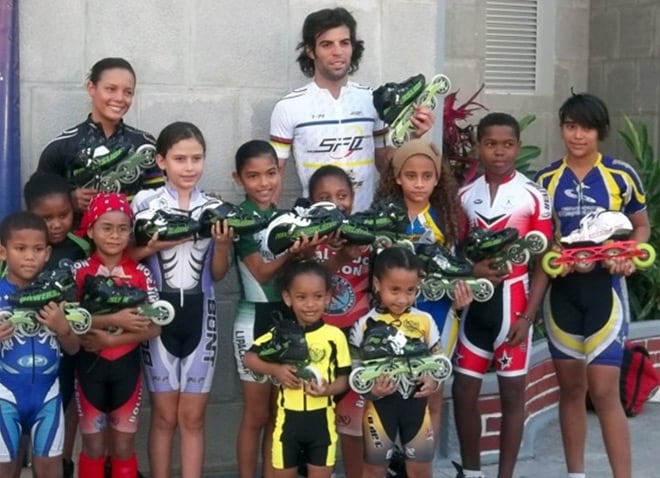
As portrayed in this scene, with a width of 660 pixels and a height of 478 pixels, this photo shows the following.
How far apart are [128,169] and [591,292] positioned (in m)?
2.13

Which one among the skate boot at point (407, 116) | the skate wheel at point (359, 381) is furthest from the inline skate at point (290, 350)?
the skate boot at point (407, 116)

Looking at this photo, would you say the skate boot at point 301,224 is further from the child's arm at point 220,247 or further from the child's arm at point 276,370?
the child's arm at point 276,370

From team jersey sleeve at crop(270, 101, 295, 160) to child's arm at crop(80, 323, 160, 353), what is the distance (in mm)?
1073

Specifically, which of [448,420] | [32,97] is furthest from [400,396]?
[32,97]

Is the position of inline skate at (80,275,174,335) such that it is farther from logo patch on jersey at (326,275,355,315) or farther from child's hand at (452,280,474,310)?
child's hand at (452,280,474,310)

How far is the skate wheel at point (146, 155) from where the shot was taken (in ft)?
16.4

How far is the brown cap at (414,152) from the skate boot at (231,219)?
0.71 metres

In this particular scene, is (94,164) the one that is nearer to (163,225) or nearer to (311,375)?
(163,225)

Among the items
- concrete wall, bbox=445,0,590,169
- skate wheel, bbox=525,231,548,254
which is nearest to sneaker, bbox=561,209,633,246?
skate wheel, bbox=525,231,548,254

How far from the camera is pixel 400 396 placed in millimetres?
4805

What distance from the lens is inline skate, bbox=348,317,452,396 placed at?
15.2ft

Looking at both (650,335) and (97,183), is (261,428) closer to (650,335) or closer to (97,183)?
(97,183)

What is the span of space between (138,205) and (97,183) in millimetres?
199

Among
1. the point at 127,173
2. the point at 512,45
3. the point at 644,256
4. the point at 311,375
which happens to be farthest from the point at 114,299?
A: the point at 512,45
